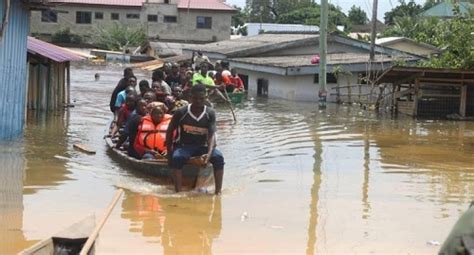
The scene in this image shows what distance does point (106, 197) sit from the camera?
10.6 m

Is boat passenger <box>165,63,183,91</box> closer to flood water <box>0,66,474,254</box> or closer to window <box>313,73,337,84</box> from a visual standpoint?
flood water <box>0,66,474,254</box>

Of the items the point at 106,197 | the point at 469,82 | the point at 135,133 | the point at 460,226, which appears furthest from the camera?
the point at 469,82

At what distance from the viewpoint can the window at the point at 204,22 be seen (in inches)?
2584

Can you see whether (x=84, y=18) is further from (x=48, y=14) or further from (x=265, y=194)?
(x=265, y=194)

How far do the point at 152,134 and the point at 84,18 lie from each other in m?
56.1

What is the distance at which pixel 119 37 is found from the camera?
206ft

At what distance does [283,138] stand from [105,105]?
9.47 metres

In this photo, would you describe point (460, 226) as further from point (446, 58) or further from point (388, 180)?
point (446, 58)

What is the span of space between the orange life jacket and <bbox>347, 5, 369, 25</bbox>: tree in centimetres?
7168

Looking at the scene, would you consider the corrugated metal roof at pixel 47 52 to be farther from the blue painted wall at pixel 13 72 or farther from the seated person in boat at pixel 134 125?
the seated person in boat at pixel 134 125

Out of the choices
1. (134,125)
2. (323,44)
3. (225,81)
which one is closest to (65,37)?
(225,81)

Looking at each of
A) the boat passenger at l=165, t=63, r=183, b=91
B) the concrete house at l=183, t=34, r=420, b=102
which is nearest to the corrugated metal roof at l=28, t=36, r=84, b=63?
the boat passenger at l=165, t=63, r=183, b=91

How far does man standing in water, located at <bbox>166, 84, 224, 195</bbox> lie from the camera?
10.2 metres

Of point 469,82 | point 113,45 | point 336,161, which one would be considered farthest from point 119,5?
point 336,161
